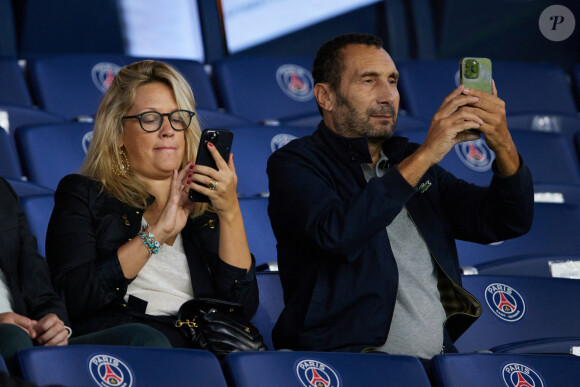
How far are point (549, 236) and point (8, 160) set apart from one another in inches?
60.9

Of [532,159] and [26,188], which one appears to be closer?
[26,188]

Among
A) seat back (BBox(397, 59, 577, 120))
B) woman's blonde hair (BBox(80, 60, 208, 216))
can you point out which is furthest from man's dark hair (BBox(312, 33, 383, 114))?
seat back (BBox(397, 59, 577, 120))

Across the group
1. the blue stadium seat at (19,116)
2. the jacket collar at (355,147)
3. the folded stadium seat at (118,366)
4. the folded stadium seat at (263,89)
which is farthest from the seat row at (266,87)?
the folded stadium seat at (118,366)

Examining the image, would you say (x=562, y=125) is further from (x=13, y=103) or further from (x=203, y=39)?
(x=13, y=103)

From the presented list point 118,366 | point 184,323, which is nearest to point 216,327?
point 184,323

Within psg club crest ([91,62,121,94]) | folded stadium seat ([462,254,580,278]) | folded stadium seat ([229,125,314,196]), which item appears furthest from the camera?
psg club crest ([91,62,121,94])

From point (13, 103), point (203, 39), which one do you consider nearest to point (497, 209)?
point (13, 103)

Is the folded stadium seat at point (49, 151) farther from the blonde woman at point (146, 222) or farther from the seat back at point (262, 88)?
the seat back at point (262, 88)

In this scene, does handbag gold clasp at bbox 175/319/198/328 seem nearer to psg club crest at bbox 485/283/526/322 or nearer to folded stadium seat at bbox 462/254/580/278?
psg club crest at bbox 485/283/526/322

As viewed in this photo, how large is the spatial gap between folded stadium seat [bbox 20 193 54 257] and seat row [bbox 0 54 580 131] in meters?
0.90

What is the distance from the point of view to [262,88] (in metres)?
3.52

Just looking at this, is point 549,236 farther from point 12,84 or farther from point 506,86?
point 12,84

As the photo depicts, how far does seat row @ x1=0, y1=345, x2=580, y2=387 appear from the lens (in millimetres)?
1379

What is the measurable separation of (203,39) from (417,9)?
1.05 meters
